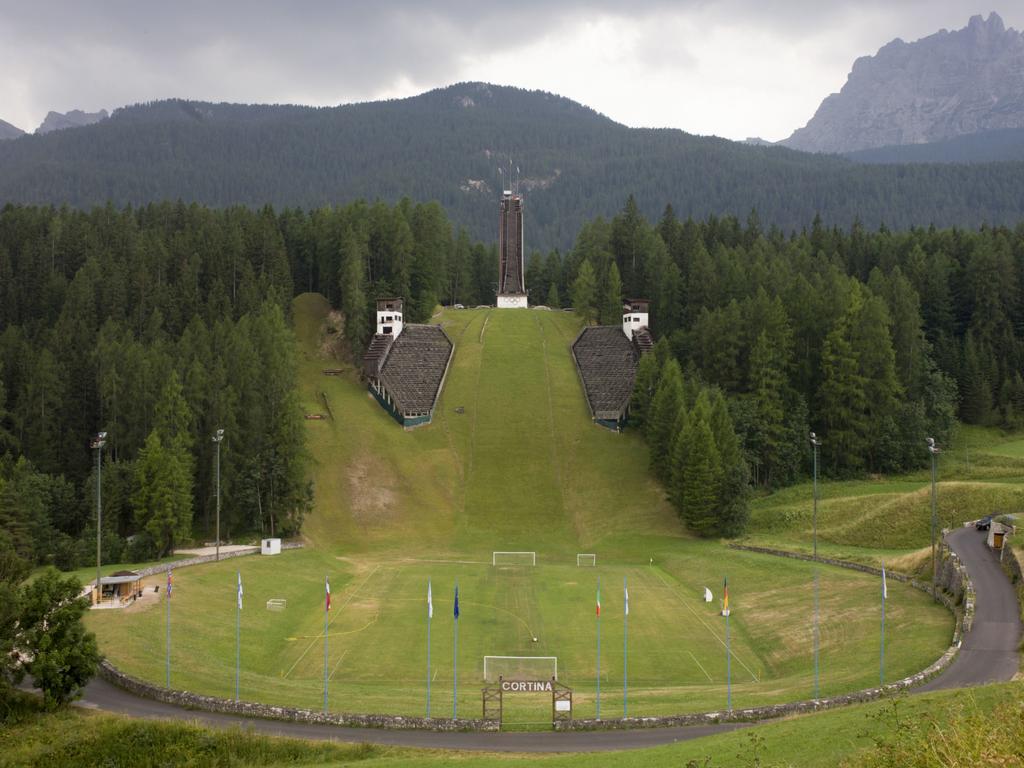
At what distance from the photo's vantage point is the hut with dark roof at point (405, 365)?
9406 cm

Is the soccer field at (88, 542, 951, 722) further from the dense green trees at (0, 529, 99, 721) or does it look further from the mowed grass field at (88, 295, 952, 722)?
the dense green trees at (0, 529, 99, 721)

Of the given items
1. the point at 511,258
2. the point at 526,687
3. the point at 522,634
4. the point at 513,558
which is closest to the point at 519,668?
the point at 526,687

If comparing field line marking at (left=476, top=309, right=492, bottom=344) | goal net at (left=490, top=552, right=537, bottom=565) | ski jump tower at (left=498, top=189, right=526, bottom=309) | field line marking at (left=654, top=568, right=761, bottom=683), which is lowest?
goal net at (left=490, top=552, right=537, bottom=565)

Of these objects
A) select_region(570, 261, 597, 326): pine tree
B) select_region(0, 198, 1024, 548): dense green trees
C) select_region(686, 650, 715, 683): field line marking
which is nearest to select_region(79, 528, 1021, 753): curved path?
select_region(686, 650, 715, 683): field line marking

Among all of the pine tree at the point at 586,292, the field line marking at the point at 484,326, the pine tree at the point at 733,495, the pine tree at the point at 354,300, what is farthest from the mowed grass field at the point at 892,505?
the pine tree at the point at 354,300

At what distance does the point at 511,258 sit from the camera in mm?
140750

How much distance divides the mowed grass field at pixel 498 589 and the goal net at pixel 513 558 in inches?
51.3

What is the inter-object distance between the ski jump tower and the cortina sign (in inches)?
3697

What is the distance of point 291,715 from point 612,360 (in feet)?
238

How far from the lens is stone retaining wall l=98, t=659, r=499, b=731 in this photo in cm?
3422

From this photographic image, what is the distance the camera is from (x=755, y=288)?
9788 centimetres

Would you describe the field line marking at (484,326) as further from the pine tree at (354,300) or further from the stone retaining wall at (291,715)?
the stone retaining wall at (291,715)

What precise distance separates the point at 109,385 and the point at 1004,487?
70002 millimetres

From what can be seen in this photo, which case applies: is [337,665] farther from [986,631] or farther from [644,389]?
[644,389]
